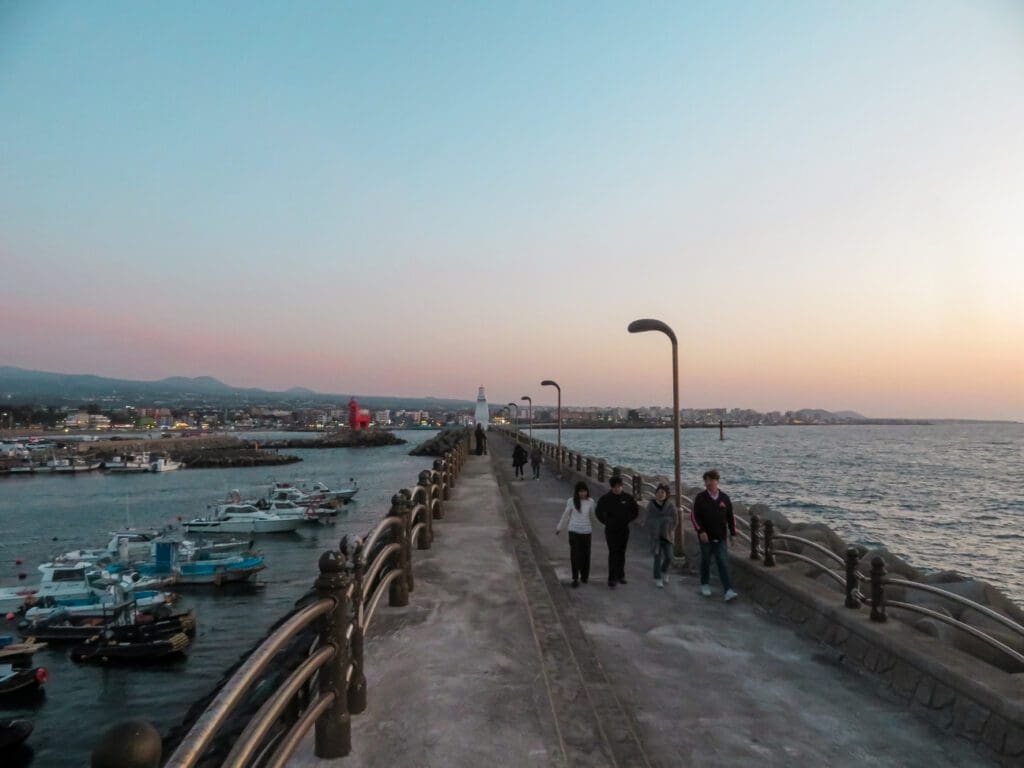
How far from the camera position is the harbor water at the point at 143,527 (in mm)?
17859

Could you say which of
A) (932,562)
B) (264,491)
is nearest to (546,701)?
(932,562)

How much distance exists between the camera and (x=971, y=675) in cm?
484

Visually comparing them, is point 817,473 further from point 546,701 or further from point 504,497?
point 546,701

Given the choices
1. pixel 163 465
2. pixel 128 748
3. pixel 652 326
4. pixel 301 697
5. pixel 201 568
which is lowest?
pixel 163 465

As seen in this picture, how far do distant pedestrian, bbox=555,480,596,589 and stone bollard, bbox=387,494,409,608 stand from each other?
215cm

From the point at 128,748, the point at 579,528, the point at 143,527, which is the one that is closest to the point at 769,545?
the point at 579,528

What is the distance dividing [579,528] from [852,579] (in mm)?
3302

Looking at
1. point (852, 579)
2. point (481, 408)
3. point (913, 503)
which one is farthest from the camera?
point (481, 408)

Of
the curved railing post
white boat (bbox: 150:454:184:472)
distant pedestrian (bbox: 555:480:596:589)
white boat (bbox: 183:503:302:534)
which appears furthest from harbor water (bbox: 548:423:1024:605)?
white boat (bbox: 150:454:184:472)

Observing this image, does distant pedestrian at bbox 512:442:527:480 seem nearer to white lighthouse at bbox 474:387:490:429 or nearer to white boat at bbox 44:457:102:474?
→ white lighthouse at bbox 474:387:490:429

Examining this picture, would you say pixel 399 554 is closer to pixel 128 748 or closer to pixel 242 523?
pixel 128 748

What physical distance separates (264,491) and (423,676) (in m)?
66.1

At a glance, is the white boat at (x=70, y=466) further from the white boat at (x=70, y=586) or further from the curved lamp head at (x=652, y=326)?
the curved lamp head at (x=652, y=326)

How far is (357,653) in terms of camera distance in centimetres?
455
